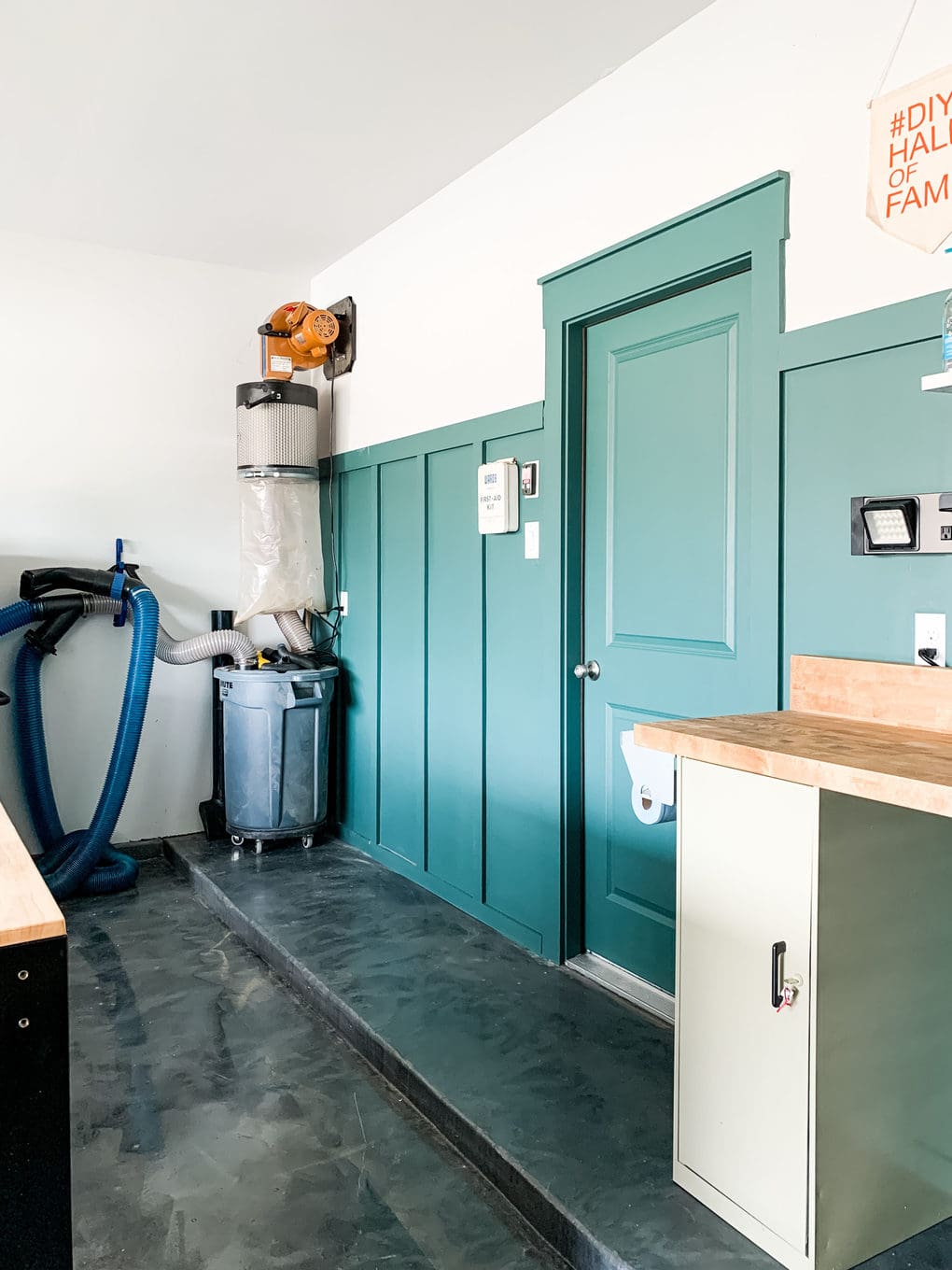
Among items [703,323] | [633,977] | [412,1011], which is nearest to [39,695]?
[412,1011]

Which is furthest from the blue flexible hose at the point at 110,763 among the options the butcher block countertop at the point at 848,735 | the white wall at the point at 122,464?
the butcher block countertop at the point at 848,735

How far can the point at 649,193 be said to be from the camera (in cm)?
281

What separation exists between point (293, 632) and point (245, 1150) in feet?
8.98

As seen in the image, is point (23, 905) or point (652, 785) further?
point (652, 785)

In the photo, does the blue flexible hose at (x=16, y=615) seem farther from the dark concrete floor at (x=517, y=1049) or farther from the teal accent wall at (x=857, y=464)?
the teal accent wall at (x=857, y=464)

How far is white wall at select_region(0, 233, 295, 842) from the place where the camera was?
4.44 metres

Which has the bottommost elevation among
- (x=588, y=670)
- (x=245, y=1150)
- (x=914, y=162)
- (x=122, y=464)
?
(x=245, y=1150)

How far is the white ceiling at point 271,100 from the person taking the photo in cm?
273

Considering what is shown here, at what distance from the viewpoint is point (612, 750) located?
310 cm

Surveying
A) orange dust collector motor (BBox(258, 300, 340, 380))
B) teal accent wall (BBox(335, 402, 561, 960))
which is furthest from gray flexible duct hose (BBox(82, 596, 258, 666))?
orange dust collector motor (BBox(258, 300, 340, 380))

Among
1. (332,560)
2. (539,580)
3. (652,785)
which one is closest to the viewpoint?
(652,785)

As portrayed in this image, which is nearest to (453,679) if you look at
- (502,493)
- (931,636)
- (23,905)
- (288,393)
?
(502,493)

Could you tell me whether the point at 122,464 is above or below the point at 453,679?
above

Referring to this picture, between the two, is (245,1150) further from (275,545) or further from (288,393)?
(288,393)
